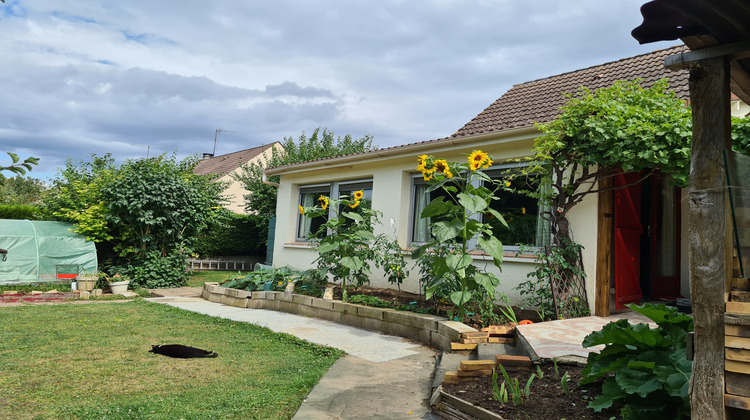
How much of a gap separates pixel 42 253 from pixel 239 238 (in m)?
7.68

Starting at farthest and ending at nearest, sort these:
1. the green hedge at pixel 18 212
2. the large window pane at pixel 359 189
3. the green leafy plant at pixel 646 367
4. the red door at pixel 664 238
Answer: the green hedge at pixel 18 212 → the large window pane at pixel 359 189 → the red door at pixel 664 238 → the green leafy plant at pixel 646 367

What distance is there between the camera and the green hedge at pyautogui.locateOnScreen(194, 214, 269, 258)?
18203 millimetres

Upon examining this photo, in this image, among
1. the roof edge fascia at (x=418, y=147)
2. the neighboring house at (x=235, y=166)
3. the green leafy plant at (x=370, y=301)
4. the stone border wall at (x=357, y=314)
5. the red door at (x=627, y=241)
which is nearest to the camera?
the stone border wall at (x=357, y=314)

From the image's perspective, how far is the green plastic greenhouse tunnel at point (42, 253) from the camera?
11.1 metres

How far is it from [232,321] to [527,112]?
7216 millimetres

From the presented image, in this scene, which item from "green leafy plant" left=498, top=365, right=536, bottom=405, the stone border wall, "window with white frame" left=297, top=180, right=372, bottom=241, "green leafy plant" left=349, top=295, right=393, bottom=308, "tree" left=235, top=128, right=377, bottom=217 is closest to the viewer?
"green leafy plant" left=498, top=365, right=536, bottom=405

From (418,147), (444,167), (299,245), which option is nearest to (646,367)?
(444,167)

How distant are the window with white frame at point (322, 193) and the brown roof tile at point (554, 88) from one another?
2300 mm

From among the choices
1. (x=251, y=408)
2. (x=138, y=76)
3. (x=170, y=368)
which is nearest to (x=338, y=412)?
(x=251, y=408)

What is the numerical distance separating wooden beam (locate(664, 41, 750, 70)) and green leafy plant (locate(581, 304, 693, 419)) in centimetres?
152

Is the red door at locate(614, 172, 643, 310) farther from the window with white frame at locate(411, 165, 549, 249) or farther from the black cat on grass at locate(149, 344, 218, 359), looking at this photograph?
the black cat on grass at locate(149, 344, 218, 359)

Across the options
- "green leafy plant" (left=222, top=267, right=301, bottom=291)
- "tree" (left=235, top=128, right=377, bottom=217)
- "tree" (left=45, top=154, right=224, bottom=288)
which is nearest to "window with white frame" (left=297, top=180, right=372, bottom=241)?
"green leafy plant" (left=222, top=267, right=301, bottom=291)

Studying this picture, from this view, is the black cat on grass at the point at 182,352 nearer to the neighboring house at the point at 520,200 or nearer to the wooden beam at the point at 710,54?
the neighboring house at the point at 520,200

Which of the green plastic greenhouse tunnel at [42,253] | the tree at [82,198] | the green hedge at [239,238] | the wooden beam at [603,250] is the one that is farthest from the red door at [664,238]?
the green hedge at [239,238]
